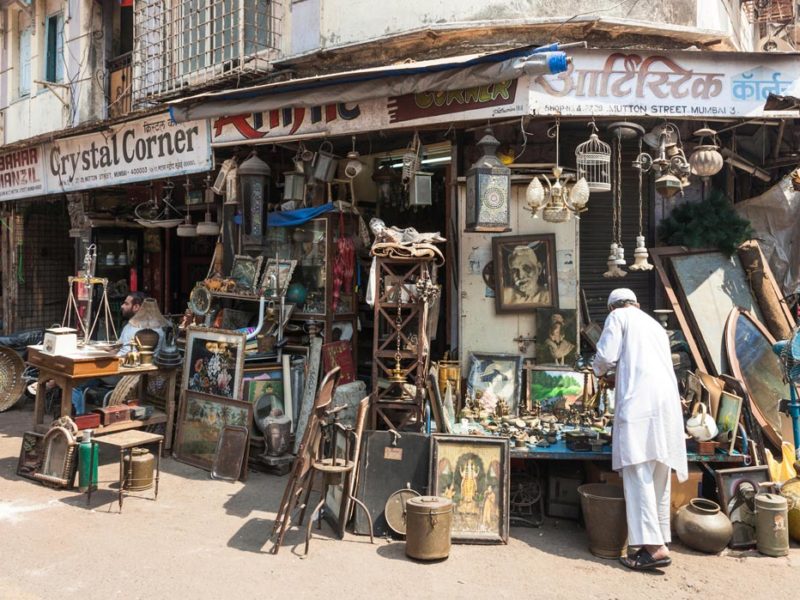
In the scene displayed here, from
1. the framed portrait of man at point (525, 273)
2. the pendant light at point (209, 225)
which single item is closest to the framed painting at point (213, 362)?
the pendant light at point (209, 225)

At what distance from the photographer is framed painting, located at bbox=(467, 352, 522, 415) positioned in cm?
710

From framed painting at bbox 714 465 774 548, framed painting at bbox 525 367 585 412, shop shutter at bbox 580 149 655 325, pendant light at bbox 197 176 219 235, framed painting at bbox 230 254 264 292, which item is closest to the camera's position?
framed painting at bbox 714 465 774 548

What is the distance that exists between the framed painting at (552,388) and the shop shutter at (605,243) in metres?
1.15

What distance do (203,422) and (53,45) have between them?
397 inches

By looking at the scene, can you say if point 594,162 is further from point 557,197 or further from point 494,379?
point 494,379

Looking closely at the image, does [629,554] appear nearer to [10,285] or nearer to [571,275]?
[571,275]

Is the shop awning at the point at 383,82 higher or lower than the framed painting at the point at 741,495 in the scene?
higher

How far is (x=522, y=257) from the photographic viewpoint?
739 centimetres

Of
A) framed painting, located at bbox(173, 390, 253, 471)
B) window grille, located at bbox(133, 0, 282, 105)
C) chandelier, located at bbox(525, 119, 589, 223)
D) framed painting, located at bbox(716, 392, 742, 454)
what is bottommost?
framed painting, located at bbox(173, 390, 253, 471)

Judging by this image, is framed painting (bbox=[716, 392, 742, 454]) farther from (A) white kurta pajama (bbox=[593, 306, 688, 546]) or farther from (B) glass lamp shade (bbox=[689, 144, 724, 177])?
(B) glass lamp shade (bbox=[689, 144, 724, 177])

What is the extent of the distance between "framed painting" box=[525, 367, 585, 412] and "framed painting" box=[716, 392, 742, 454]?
1.47m

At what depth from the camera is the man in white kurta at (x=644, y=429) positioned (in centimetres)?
493

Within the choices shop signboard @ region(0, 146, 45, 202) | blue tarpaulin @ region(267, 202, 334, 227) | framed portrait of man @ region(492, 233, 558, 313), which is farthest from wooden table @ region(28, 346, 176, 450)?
shop signboard @ region(0, 146, 45, 202)

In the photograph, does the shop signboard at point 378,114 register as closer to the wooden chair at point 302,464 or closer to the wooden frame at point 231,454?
the wooden chair at point 302,464
